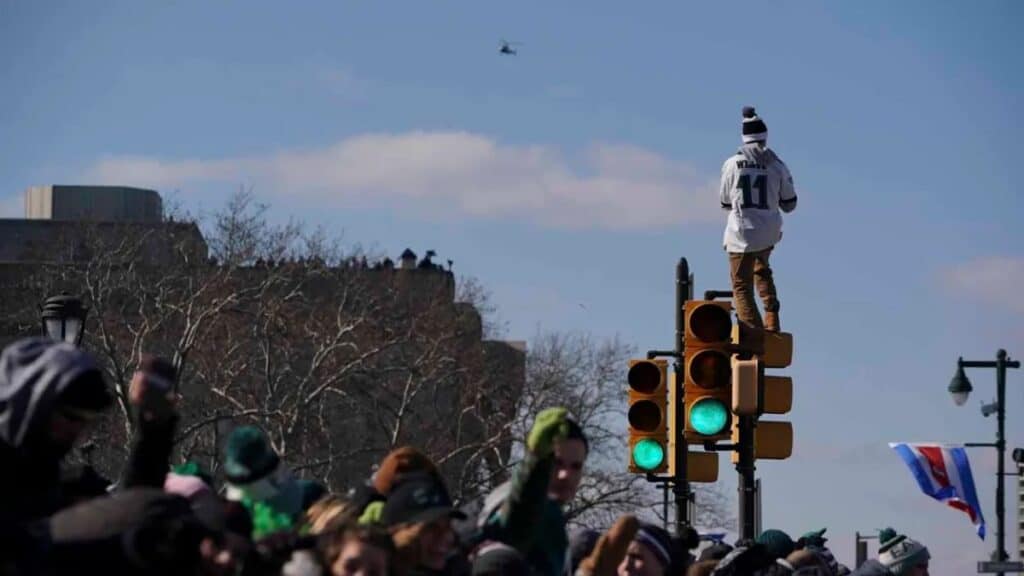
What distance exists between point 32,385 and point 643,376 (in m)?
11.3

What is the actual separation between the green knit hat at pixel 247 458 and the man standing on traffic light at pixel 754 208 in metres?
10.8

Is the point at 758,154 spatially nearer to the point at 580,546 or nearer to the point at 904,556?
the point at 904,556

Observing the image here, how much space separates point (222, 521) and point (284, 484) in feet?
2.11

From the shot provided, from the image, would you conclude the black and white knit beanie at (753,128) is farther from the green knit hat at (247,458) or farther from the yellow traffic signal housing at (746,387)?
the green knit hat at (247,458)

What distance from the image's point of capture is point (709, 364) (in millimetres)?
17719

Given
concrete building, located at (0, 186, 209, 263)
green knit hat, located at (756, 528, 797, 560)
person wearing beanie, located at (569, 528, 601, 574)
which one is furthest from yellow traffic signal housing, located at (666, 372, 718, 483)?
concrete building, located at (0, 186, 209, 263)

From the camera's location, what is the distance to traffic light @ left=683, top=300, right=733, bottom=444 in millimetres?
17719

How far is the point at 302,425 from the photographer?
59219mm

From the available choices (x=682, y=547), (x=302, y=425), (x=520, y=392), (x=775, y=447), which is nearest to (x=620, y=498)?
(x=520, y=392)

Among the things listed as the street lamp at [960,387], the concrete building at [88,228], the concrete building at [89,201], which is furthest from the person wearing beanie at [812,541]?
the concrete building at [89,201]

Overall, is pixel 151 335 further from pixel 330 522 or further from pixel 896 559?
pixel 330 522

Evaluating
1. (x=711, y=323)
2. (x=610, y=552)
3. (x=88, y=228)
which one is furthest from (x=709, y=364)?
(x=88, y=228)

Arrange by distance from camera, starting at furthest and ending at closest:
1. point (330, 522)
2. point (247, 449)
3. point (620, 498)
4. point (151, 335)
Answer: point (620, 498), point (151, 335), point (330, 522), point (247, 449)

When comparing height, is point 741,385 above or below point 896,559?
above
